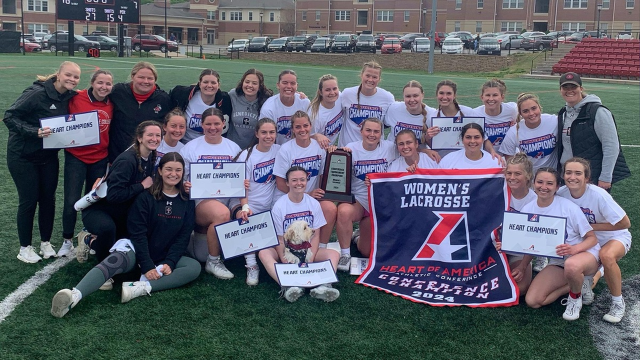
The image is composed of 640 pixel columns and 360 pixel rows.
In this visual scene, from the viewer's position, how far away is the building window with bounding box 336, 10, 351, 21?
83812mm

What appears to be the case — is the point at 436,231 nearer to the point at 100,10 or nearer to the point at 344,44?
the point at 100,10

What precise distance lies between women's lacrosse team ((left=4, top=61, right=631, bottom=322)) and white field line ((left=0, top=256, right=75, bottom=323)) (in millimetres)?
186

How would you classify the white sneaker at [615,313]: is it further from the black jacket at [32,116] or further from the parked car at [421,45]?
the parked car at [421,45]

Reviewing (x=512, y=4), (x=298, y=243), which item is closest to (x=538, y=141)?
(x=298, y=243)

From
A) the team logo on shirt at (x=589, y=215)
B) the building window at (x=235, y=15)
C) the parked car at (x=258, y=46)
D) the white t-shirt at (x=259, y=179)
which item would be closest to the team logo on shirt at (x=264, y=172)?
the white t-shirt at (x=259, y=179)

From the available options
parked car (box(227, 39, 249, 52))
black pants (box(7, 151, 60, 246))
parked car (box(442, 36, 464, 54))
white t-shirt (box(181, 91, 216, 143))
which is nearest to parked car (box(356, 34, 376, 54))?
parked car (box(442, 36, 464, 54))

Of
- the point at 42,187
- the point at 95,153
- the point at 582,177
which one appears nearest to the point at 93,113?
the point at 95,153

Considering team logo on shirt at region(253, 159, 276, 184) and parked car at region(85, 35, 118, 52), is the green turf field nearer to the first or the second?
team logo on shirt at region(253, 159, 276, 184)

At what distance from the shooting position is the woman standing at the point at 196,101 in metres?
5.68

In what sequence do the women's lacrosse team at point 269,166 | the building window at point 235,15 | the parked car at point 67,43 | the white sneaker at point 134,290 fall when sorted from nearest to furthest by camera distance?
the white sneaker at point 134,290 → the women's lacrosse team at point 269,166 → the parked car at point 67,43 → the building window at point 235,15

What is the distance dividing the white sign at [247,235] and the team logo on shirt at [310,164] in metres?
0.66

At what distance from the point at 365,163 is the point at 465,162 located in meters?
0.91

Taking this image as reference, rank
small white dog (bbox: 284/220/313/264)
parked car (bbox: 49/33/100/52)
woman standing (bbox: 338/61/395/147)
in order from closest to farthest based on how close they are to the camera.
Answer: small white dog (bbox: 284/220/313/264), woman standing (bbox: 338/61/395/147), parked car (bbox: 49/33/100/52)

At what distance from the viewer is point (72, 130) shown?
4.94 metres
